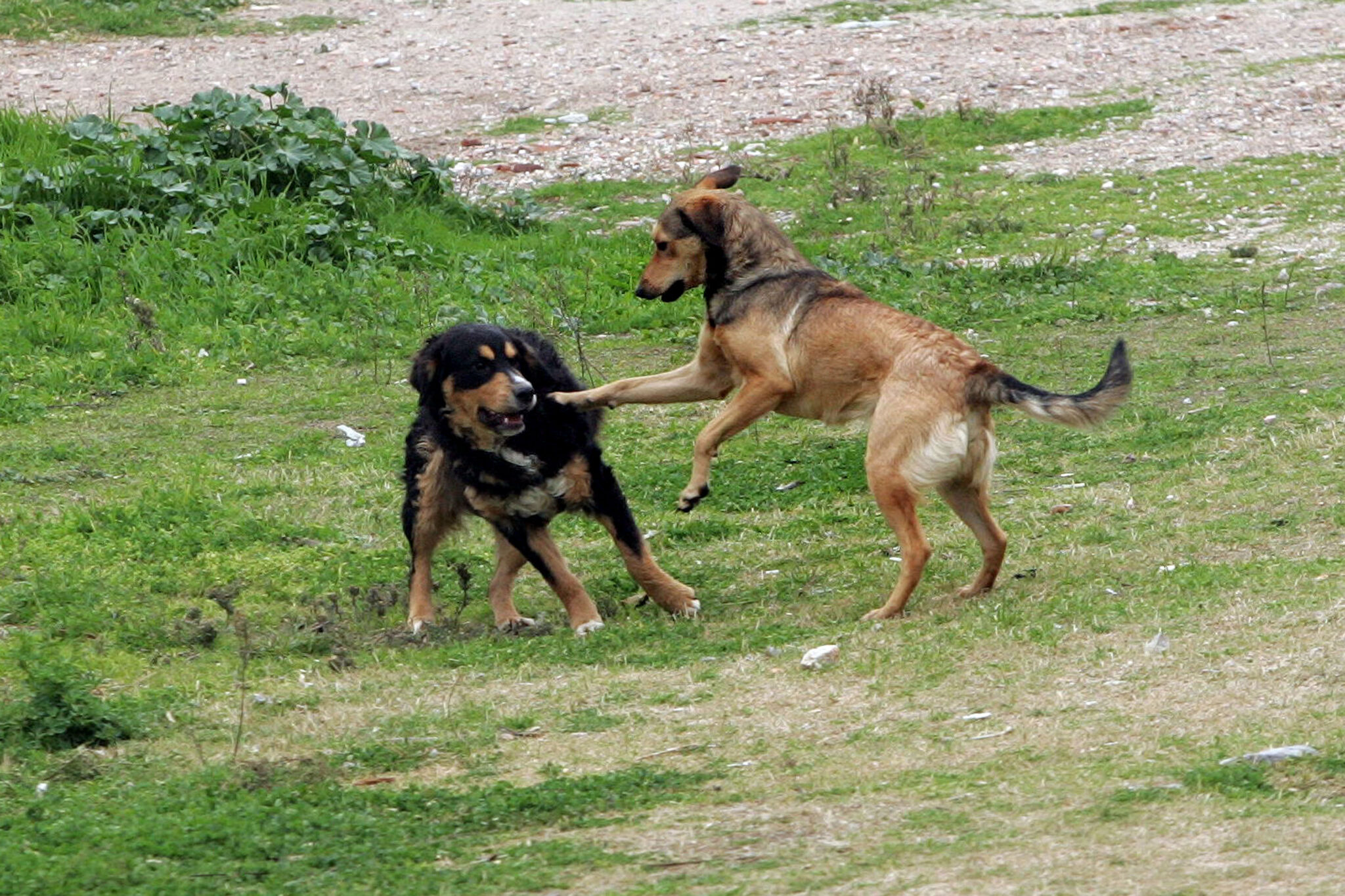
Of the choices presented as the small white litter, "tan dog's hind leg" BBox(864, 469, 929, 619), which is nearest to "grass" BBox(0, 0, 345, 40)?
"tan dog's hind leg" BBox(864, 469, 929, 619)

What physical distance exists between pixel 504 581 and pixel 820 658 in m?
1.96

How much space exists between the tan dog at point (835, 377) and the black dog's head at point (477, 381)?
0.99 feet

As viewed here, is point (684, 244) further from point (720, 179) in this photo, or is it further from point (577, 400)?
point (577, 400)

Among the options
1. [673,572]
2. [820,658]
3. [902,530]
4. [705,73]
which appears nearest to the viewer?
[820,658]

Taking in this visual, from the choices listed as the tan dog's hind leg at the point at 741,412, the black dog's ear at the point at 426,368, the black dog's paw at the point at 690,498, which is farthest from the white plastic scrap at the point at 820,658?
the black dog's ear at the point at 426,368

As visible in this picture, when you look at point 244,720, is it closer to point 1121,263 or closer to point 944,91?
point 1121,263

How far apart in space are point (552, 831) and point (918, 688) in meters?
1.65

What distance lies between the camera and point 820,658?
6.71m

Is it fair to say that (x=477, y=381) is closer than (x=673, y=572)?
Yes

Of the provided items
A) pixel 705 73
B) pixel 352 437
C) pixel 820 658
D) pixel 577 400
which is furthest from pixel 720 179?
pixel 705 73

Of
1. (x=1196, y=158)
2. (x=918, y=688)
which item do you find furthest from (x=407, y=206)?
(x=918, y=688)

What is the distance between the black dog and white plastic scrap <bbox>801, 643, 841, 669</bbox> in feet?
3.92

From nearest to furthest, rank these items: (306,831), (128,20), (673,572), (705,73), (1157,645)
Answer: (306,831)
(1157,645)
(673,572)
(705,73)
(128,20)

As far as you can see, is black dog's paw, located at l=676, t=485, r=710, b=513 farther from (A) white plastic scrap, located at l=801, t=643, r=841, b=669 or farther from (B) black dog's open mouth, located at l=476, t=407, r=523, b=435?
(A) white plastic scrap, located at l=801, t=643, r=841, b=669
